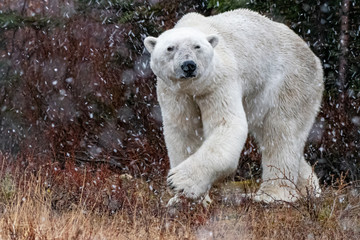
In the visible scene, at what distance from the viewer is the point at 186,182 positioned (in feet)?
15.3

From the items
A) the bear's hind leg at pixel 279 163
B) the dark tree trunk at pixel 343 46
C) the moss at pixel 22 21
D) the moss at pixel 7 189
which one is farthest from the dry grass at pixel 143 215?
the moss at pixel 22 21

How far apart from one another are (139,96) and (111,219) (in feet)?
10.4

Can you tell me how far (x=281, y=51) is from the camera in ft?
19.9

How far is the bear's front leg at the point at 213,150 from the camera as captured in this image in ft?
15.3

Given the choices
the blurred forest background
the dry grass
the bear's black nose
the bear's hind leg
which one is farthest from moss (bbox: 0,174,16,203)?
the bear's hind leg

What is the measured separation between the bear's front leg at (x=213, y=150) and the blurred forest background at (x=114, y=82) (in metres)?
1.52

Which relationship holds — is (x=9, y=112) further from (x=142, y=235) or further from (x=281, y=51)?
(x=142, y=235)

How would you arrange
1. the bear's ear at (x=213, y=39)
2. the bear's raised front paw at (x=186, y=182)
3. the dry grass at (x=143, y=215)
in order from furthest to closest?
the bear's ear at (x=213, y=39), the bear's raised front paw at (x=186, y=182), the dry grass at (x=143, y=215)

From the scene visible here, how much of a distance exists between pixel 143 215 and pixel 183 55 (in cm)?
114

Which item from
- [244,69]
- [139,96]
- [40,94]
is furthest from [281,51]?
[40,94]

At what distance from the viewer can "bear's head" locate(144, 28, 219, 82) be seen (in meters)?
4.84

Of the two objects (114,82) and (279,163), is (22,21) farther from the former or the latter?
(279,163)

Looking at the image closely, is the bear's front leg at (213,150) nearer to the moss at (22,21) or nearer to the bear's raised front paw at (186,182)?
the bear's raised front paw at (186,182)

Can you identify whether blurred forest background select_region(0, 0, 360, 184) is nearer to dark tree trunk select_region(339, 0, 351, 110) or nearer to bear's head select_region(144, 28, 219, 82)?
dark tree trunk select_region(339, 0, 351, 110)
